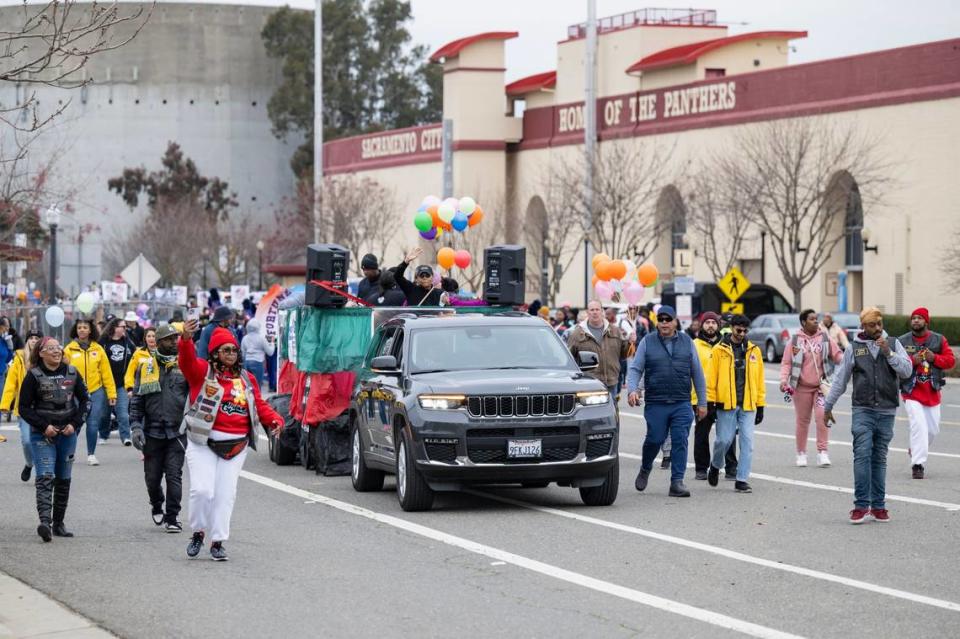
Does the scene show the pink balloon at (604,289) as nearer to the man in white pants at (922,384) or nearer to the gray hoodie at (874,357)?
the man in white pants at (922,384)

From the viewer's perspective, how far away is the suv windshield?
16.1 metres

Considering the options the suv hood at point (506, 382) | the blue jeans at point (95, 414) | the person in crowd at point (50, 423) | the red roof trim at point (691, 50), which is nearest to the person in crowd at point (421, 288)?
the blue jeans at point (95, 414)

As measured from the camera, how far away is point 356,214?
263 feet

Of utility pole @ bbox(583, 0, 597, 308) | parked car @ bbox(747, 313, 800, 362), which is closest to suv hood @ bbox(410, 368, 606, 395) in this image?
parked car @ bbox(747, 313, 800, 362)

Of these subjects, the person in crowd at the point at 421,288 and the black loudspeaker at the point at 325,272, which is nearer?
the black loudspeaker at the point at 325,272

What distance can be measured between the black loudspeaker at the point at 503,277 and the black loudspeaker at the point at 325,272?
176cm

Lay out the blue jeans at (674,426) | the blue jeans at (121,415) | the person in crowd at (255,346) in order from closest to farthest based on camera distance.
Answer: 1. the blue jeans at (674,426)
2. the blue jeans at (121,415)
3. the person in crowd at (255,346)

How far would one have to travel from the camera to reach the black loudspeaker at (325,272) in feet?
64.3

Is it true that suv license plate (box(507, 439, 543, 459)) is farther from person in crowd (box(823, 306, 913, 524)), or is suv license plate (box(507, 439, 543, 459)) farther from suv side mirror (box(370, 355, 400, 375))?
person in crowd (box(823, 306, 913, 524))

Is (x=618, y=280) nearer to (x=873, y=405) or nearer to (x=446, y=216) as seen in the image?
(x=446, y=216)

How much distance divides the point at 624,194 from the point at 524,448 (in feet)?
164

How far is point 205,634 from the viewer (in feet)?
31.9

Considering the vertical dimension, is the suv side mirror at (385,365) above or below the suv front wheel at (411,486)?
above

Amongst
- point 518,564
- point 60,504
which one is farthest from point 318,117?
point 518,564
